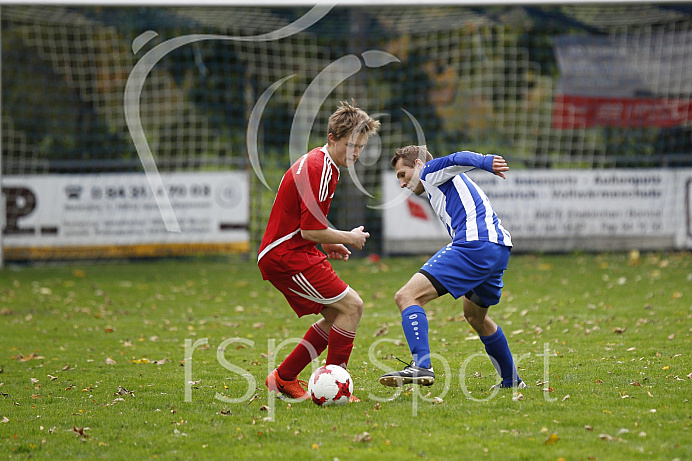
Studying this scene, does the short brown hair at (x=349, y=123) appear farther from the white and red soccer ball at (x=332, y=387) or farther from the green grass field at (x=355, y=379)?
the green grass field at (x=355, y=379)

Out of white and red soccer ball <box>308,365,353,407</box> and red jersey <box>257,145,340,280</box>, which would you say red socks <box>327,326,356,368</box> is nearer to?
white and red soccer ball <box>308,365,353,407</box>

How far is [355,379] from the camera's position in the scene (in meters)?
6.27

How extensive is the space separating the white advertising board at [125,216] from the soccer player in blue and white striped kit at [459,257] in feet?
34.8

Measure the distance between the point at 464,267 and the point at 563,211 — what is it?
452 inches

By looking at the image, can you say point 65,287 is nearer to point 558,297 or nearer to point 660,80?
point 558,297

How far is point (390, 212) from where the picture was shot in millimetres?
16359

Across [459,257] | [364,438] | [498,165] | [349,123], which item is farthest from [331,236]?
[364,438]

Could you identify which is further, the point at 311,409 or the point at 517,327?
the point at 517,327

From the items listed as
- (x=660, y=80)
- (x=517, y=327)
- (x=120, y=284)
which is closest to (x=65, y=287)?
(x=120, y=284)

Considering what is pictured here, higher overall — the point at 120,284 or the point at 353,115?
the point at 353,115

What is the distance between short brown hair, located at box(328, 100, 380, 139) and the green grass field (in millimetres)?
1921

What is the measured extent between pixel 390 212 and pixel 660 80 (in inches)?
276

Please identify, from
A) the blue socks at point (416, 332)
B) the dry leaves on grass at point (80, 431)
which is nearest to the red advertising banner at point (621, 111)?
the blue socks at point (416, 332)

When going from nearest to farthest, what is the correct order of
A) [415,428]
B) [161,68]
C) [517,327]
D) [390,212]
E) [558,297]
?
1. [415,428]
2. [517,327]
3. [558,297]
4. [390,212]
5. [161,68]
